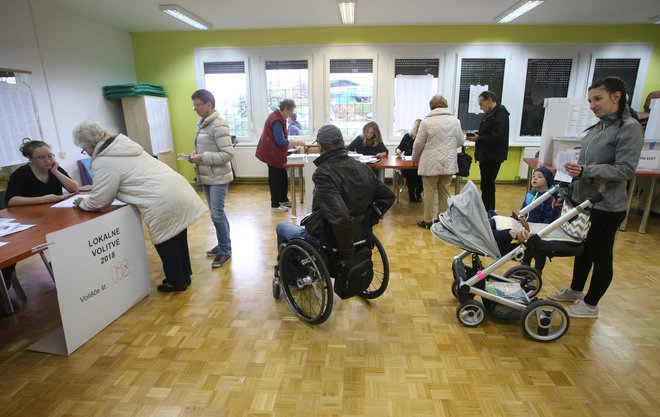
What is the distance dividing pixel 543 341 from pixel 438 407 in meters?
0.91

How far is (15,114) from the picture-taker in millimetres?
3990

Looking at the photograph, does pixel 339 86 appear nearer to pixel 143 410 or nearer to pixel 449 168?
pixel 449 168

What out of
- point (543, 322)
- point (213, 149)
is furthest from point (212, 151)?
point (543, 322)

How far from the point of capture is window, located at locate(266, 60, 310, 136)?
638 centimetres

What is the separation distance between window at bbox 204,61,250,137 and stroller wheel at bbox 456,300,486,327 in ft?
17.6

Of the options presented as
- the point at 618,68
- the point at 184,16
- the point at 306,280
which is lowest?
the point at 306,280

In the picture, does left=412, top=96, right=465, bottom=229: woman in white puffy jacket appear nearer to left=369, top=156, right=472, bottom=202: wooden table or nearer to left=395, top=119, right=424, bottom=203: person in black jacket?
left=369, top=156, right=472, bottom=202: wooden table

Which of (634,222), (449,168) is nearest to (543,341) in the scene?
(449,168)

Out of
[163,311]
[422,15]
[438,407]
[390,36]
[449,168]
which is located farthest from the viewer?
[390,36]

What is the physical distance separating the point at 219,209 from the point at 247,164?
146 inches

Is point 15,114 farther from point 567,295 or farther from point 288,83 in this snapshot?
point 567,295

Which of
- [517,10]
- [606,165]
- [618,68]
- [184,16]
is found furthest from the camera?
[618,68]

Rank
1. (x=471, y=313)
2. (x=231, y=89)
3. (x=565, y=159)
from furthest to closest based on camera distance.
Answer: (x=231, y=89), (x=565, y=159), (x=471, y=313)

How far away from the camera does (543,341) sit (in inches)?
84.3
